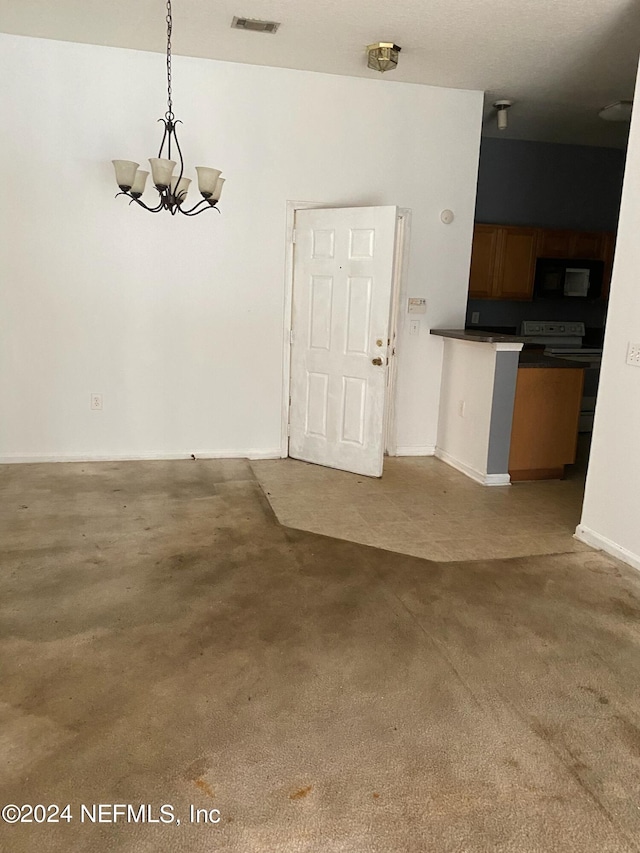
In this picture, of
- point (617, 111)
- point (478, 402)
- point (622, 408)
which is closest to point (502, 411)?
point (478, 402)

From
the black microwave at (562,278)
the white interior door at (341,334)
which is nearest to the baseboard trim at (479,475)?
the white interior door at (341,334)

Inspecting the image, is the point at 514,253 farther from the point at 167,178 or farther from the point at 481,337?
the point at 167,178

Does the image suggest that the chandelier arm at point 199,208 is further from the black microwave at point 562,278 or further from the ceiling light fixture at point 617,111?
the black microwave at point 562,278

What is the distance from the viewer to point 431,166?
482cm

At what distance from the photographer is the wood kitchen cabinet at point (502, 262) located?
6.18 metres

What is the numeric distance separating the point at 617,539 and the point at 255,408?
2.68 metres

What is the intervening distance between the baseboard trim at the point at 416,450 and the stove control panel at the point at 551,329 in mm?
1985

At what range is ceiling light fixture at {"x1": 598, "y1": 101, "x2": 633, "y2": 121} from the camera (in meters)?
4.78

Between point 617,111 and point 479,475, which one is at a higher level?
point 617,111

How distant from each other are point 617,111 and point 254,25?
292 cm

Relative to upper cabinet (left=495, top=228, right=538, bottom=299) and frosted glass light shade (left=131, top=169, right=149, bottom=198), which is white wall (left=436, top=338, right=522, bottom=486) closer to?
upper cabinet (left=495, top=228, right=538, bottom=299)

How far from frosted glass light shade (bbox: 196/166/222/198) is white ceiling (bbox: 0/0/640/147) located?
86cm

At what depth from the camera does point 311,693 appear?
2.13m

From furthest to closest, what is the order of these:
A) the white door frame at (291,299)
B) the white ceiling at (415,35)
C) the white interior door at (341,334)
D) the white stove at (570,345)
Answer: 1. the white stove at (570,345)
2. the white door frame at (291,299)
3. the white interior door at (341,334)
4. the white ceiling at (415,35)
